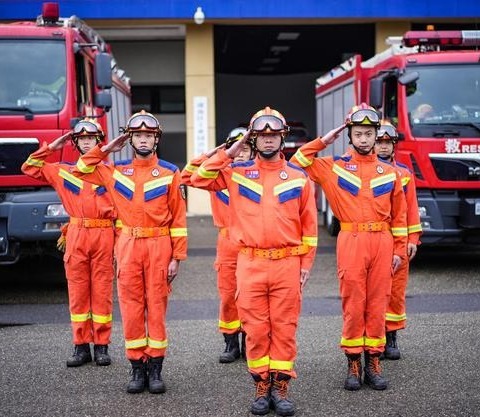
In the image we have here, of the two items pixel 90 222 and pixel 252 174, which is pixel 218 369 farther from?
pixel 252 174

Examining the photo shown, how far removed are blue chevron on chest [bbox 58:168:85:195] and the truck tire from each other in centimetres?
817

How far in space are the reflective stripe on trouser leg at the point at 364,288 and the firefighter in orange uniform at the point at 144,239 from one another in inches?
48.2

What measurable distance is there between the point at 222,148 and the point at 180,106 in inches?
713

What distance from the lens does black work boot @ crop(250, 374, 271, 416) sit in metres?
5.66

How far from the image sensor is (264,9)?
64.4 ft

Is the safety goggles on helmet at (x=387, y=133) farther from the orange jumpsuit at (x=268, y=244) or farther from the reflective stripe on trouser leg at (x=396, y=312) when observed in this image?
the orange jumpsuit at (x=268, y=244)

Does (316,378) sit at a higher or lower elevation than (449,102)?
lower

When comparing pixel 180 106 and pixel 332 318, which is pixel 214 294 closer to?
pixel 332 318

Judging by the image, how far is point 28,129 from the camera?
976 cm

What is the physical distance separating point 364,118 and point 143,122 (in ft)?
5.30

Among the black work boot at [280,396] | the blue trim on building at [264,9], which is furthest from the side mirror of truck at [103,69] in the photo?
the blue trim on building at [264,9]

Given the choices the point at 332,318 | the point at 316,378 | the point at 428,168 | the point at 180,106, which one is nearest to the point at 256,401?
the point at 316,378

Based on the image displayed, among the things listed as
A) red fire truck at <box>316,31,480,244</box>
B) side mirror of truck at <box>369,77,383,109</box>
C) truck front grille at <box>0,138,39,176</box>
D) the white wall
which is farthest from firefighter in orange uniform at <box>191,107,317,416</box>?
the white wall

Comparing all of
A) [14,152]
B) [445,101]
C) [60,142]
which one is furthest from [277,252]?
[445,101]
